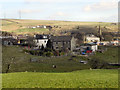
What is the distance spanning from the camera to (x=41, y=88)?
17.5 meters

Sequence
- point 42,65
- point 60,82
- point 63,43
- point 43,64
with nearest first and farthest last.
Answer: point 60,82 < point 42,65 < point 43,64 < point 63,43

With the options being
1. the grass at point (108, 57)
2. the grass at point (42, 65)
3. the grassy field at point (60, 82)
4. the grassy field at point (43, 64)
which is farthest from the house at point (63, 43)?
the grassy field at point (60, 82)

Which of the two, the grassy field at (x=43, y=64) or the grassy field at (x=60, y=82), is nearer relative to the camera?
the grassy field at (x=60, y=82)

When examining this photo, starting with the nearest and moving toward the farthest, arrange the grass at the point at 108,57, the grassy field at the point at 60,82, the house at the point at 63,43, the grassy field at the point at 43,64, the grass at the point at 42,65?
the grassy field at the point at 60,82, the grass at the point at 42,65, the grassy field at the point at 43,64, the grass at the point at 108,57, the house at the point at 63,43

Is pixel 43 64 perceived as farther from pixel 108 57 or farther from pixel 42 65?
pixel 108 57

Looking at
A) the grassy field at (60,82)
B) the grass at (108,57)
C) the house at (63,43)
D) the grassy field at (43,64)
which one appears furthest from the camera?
the house at (63,43)

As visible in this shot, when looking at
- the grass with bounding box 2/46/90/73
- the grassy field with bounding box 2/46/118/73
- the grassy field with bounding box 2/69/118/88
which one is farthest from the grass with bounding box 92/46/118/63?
the grassy field with bounding box 2/69/118/88

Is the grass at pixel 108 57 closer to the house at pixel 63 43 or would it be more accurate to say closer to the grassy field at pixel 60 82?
the house at pixel 63 43

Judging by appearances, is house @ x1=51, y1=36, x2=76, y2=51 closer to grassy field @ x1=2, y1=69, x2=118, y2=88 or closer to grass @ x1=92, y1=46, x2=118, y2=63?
grass @ x1=92, y1=46, x2=118, y2=63

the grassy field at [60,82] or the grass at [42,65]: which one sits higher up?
the grassy field at [60,82]

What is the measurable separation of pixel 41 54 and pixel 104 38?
3299 inches

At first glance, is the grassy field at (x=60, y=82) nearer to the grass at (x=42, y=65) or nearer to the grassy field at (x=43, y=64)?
the grassy field at (x=43, y=64)

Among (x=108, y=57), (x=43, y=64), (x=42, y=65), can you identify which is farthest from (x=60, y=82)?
(x=108, y=57)

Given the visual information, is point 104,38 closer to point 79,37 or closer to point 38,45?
point 79,37
